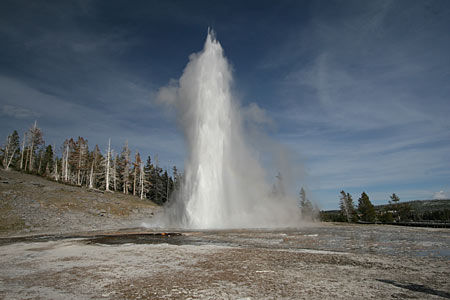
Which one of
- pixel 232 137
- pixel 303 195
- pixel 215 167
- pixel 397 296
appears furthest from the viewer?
pixel 303 195

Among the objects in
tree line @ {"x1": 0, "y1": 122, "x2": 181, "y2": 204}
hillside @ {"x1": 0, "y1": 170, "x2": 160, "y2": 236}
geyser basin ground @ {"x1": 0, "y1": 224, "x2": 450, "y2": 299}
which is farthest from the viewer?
tree line @ {"x1": 0, "y1": 122, "x2": 181, "y2": 204}

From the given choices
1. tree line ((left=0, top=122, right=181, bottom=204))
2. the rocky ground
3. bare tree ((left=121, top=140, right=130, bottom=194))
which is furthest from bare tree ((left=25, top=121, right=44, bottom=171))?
the rocky ground

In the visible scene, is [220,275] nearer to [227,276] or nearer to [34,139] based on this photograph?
[227,276]

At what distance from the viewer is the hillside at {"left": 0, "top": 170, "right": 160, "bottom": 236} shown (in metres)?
23.6

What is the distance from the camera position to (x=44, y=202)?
99.3ft

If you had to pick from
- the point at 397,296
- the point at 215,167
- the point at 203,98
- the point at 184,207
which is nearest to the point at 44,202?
the point at 184,207

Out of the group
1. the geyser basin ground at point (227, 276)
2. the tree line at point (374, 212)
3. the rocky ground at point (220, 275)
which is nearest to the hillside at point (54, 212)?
the rocky ground at point (220, 275)

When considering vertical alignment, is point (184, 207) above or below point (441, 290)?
above

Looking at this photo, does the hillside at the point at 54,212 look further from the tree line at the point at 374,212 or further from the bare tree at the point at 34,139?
the tree line at the point at 374,212

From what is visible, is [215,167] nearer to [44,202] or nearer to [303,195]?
[44,202]

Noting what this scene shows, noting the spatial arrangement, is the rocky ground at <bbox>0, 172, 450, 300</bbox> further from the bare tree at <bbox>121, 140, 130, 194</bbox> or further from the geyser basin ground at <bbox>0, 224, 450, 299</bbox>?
the bare tree at <bbox>121, 140, 130, 194</bbox>

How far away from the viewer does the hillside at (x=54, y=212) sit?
23.6 metres

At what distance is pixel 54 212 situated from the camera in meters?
28.4

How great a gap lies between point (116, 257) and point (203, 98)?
25.8 metres
